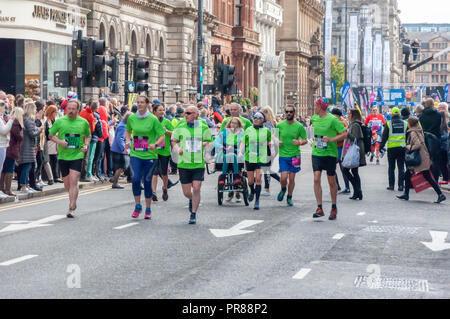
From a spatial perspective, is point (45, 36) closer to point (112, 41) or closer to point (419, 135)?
point (112, 41)

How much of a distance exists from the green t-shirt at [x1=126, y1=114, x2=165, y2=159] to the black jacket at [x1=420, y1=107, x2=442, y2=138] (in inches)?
324

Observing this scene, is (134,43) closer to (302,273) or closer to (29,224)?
(29,224)

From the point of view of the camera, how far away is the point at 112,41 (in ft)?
151

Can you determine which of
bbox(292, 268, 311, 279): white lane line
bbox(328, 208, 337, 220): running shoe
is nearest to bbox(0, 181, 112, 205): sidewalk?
bbox(328, 208, 337, 220): running shoe

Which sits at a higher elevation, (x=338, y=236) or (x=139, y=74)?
(x=139, y=74)

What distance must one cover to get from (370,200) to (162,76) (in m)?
36.1

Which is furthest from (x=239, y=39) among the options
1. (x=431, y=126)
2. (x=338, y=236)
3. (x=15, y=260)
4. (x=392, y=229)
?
(x=15, y=260)

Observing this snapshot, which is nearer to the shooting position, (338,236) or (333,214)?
(338,236)

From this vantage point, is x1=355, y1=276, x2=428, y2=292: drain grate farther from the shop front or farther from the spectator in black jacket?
the shop front

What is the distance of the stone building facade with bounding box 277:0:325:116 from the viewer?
370 ft

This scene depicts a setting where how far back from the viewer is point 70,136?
15.9m

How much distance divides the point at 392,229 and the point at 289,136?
3.72 meters

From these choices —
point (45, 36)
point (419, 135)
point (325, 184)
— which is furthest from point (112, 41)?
point (419, 135)

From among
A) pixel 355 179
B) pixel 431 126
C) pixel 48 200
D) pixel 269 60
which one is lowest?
pixel 48 200
